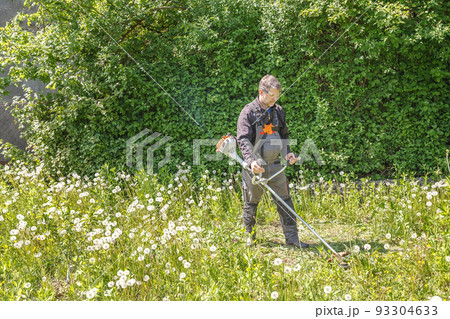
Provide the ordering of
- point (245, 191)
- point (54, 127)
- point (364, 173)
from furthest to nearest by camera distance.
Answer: point (54, 127) < point (364, 173) < point (245, 191)

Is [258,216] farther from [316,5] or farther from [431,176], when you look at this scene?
[316,5]

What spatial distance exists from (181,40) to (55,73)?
2080mm

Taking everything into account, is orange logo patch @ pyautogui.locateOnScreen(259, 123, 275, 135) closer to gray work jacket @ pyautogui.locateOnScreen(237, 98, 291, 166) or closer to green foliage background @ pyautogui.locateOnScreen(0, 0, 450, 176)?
gray work jacket @ pyautogui.locateOnScreen(237, 98, 291, 166)

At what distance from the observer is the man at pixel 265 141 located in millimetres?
3484

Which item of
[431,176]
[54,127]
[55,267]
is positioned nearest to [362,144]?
[431,176]

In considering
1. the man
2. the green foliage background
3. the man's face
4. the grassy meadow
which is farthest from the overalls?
the green foliage background

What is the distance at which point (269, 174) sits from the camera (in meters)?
3.70

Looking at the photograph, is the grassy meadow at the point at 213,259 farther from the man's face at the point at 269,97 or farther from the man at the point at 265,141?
the man's face at the point at 269,97

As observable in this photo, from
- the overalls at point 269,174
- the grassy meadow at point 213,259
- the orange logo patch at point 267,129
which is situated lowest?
the grassy meadow at point 213,259

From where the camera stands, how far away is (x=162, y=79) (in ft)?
18.4

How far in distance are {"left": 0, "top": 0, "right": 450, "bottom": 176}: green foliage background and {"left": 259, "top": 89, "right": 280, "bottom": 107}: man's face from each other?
191 cm

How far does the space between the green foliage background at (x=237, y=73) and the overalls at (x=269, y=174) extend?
1.78 m

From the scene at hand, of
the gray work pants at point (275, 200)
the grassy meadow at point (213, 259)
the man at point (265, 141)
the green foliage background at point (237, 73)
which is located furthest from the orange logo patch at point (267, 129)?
the green foliage background at point (237, 73)

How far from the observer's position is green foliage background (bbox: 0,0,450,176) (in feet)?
16.5
